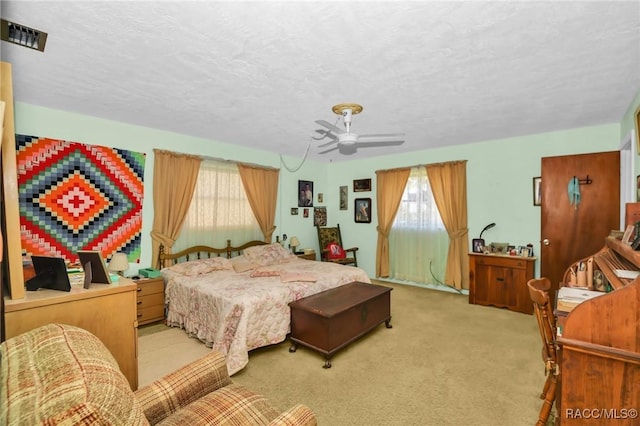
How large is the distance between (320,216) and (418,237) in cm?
217

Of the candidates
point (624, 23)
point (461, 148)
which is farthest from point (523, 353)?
point (461, 148)

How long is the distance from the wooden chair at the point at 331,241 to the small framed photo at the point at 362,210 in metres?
0.56

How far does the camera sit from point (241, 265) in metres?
4.22

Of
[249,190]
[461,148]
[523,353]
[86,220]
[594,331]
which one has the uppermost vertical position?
[461,148]

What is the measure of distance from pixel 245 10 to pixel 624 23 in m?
2.25

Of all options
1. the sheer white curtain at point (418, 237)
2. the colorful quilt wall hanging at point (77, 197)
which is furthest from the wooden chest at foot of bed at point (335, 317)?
the colorful quilt wall hanging at point (77, 197)

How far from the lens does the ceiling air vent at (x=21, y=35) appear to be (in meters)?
1.81

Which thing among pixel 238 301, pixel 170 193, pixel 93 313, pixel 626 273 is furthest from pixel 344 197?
pixel 93 313

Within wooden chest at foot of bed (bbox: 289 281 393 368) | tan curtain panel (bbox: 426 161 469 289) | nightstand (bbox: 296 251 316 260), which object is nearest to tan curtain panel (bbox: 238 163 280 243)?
nightstand (bbox: 296 251 316 260)

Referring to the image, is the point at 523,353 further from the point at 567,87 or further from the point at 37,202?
the point at 37,202

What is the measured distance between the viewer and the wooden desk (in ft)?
4.79

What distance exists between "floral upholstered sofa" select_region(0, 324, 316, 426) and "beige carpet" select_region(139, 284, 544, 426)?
855mm

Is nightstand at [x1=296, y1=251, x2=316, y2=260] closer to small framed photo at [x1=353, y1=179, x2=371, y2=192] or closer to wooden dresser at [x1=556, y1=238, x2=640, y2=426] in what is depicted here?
small framed photo at [x1=353, y1=179, x2=371, y2=192]

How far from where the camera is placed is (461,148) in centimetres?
506
